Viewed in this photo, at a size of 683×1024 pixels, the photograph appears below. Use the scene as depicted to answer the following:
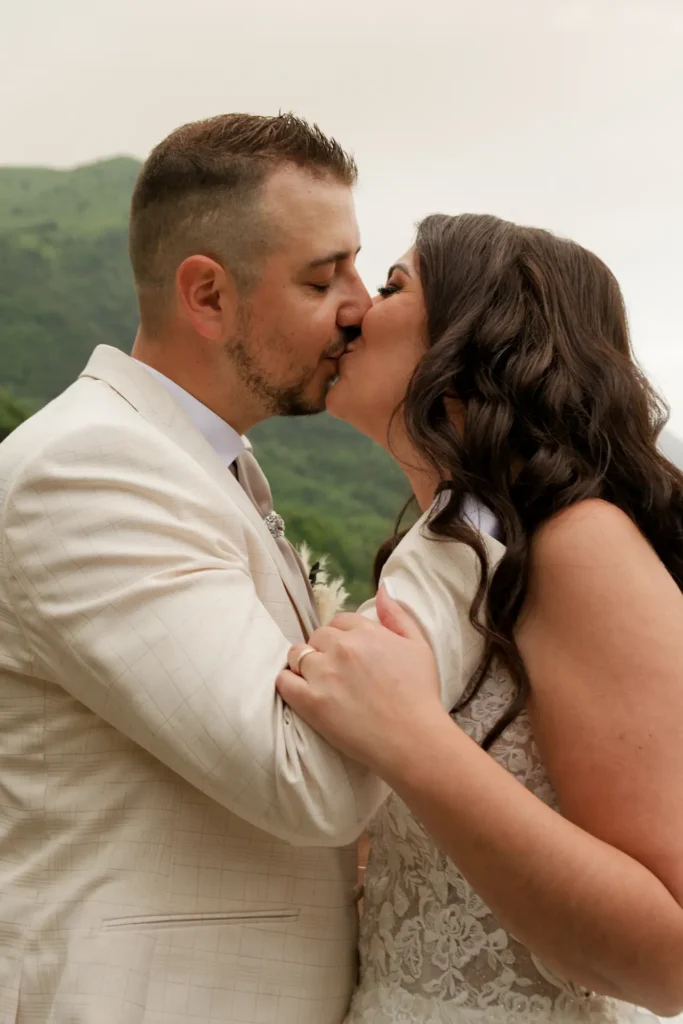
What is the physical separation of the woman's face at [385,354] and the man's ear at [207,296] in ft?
0.78

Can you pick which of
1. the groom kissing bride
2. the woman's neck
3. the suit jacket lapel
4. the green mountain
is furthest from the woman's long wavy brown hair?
the green mountain

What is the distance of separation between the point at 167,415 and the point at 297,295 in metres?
0.41

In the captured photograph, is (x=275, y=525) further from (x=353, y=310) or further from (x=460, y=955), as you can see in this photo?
(x=460, y=955)

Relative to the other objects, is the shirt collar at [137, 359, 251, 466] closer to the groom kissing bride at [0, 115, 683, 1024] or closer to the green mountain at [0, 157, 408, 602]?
the groom kissing bride at [0, 115, 683, 1024]

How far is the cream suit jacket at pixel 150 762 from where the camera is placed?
1.22 m

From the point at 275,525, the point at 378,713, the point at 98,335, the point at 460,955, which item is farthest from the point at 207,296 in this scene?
the point at 98,335

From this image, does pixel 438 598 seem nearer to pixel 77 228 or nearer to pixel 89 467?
pixel 89 467

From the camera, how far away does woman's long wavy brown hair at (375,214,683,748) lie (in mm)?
1459

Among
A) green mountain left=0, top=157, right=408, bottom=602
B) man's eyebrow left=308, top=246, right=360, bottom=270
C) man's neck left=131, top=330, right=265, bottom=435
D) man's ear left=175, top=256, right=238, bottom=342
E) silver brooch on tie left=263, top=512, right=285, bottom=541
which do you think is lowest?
green mountain left=0, top=157, right=408, bottom=602

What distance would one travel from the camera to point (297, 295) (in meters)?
1.82

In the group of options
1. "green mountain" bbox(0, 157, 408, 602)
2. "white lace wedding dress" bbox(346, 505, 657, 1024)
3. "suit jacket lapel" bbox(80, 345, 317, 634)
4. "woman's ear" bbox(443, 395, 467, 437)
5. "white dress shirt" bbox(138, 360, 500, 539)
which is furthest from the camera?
"green mountain" bbox(0, 157, 408, 602)

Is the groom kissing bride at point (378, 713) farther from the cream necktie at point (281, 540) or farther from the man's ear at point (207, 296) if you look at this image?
the man's ear at point (207, 296)

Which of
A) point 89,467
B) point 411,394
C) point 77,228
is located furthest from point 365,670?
point 77,228

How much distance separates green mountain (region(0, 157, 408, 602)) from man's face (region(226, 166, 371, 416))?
61.9 inches
